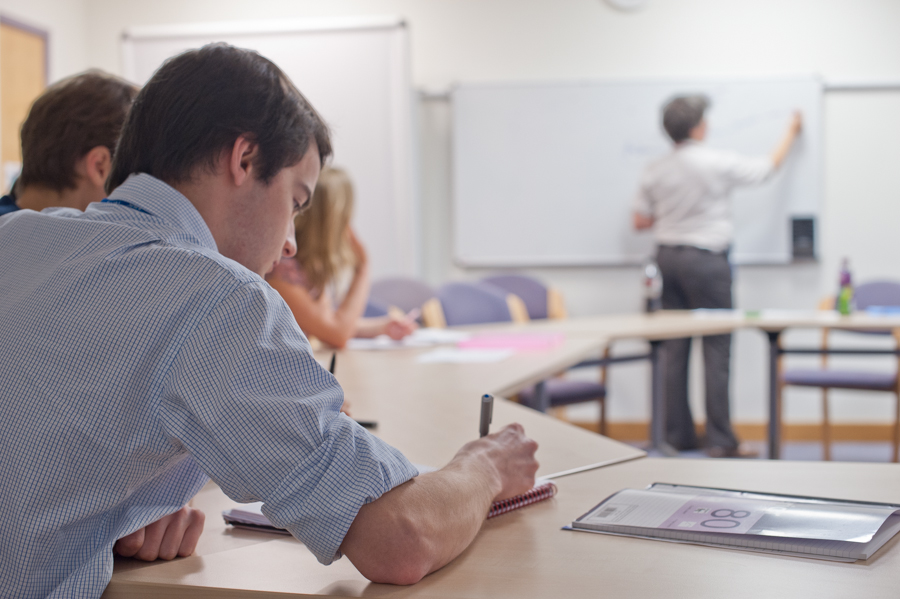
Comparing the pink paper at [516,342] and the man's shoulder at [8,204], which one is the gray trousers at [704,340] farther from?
the man's shoulder at [8,204]

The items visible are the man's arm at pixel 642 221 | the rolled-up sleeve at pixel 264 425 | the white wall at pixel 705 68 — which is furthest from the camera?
the white wall at pixel 705 68

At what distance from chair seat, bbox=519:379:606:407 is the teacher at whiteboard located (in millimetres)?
795

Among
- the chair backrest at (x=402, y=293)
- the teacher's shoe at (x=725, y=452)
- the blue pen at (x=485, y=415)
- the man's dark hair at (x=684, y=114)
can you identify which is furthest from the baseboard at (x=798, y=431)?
the blue pen at (x=485, y=415)

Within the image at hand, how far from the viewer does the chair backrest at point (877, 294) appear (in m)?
4.05

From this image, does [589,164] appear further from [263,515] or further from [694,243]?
[263,515]

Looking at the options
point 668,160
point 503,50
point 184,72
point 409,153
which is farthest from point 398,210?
point 184,72

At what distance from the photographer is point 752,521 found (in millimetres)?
901

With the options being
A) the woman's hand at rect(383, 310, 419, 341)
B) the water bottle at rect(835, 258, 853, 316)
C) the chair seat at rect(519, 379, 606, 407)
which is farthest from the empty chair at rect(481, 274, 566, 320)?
the woman's hand at rect(383, 310, 419, 341)

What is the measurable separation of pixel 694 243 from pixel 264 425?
3591 millimetres

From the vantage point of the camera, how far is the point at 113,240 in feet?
2.65

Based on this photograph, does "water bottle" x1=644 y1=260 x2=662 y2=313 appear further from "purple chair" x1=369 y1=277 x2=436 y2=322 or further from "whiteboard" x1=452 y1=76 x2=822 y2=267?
"purple chair" x1=369 y1=277 x2=436 y2=322

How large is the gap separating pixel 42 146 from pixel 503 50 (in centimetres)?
358

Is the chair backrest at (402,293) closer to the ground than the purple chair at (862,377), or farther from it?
farther from it

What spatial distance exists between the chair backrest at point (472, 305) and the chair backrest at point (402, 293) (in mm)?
158
